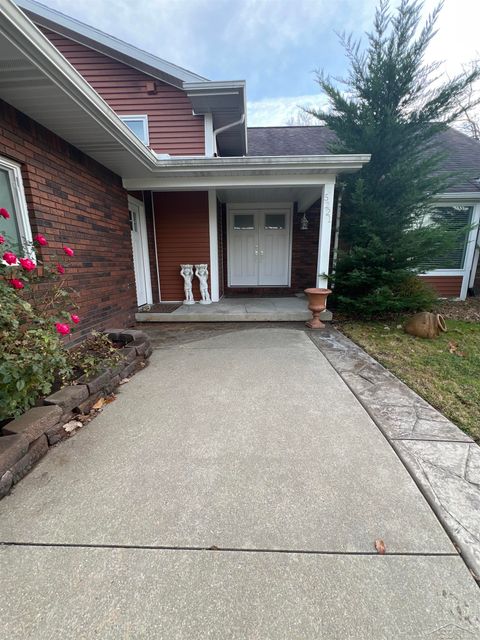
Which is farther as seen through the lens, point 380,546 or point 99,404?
point 99,404

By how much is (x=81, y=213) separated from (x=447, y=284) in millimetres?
8283

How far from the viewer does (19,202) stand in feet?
9.15

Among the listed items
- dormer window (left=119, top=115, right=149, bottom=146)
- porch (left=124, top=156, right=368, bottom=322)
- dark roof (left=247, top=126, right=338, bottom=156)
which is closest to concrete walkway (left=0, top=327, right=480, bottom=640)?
porch (left=124, top=156, right=368, bottom=322)

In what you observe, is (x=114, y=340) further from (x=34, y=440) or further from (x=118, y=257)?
(x=34, y=440)

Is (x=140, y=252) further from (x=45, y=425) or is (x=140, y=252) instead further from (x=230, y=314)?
(x=45, y=425)

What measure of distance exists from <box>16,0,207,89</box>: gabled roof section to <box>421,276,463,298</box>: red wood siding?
6.94m

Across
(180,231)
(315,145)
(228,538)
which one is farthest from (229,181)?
(315,145)

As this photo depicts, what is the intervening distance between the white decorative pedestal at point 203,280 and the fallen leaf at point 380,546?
5.17 meters

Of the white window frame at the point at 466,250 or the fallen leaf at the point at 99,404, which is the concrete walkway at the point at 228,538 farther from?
the white window frame at the point at 466,250

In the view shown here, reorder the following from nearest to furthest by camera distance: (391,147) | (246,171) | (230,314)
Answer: (246,171) < (391,147) < (230,314)

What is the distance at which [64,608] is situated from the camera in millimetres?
1030

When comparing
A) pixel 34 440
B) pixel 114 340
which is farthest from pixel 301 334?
pixel 34 440

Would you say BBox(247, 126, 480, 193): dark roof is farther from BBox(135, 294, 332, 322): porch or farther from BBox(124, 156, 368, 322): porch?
BBox(135, 294, 332, 322): porch

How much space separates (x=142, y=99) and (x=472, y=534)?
764 cm
